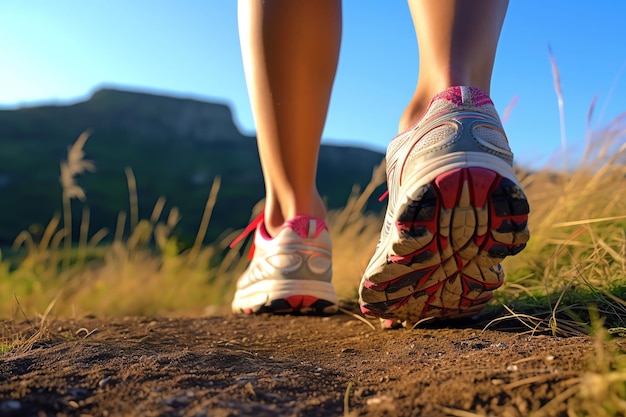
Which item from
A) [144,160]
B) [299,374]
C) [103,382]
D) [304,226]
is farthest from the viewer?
[144,160]

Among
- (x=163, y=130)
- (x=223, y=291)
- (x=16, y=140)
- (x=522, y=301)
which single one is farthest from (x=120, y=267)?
(x=163, y=130)

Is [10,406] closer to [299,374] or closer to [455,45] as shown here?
[299,374]

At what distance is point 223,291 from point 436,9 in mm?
3232

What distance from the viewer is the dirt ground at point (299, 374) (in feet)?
2.28

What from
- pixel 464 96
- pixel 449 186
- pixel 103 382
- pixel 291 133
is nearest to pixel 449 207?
pixel 449 186

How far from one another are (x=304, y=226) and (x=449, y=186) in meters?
0.77

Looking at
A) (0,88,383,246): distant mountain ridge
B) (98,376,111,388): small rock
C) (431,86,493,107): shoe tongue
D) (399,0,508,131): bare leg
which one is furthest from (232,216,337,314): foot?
(0,88,383,246): distant mountain ridge

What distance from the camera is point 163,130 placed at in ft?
159

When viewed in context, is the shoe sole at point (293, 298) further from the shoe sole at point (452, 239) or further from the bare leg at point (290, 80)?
the shoe sole at point (452, 239)

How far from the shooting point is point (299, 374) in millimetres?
904

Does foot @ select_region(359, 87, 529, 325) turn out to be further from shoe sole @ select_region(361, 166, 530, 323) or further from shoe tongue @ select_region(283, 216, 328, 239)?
shoe tongue @ select_region(283, 216, 328, 239)

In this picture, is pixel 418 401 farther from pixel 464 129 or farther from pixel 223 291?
pixel 223 291

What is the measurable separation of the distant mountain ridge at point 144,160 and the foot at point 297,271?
80.6 ft

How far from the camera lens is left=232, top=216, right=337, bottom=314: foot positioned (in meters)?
1.63
